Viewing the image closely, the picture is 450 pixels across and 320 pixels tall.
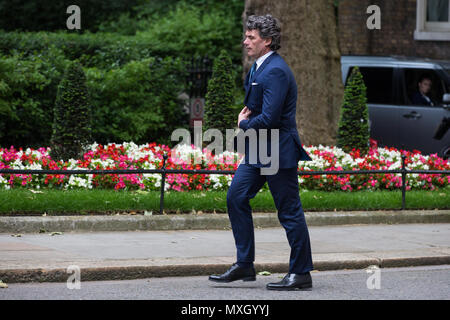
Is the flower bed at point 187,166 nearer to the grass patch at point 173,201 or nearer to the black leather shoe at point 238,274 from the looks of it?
the grass patch at point 173,201

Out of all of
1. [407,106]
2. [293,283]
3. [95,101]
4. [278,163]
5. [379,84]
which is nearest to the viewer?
[278,163]

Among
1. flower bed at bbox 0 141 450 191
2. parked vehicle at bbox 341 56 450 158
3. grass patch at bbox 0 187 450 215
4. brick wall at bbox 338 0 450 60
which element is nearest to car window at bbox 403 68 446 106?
parked vehicle at bbox 341 56 450 158

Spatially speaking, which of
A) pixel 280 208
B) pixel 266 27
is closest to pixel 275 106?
pixel 266 27

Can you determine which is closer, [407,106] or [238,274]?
[238,274]

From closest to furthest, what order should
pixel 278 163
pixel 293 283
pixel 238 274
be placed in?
pixel 278 163 < pixel 293 283 < pixel 238 274

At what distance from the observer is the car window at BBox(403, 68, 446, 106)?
14.4m

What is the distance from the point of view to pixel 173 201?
33.3ft

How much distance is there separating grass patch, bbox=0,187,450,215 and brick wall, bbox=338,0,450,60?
28.8 ft

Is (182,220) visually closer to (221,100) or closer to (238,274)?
(238,274)

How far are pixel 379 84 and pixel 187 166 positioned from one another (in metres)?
5.14

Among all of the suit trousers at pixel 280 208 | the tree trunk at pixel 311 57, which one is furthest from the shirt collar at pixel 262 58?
the tree trunk at pixel 311 57
